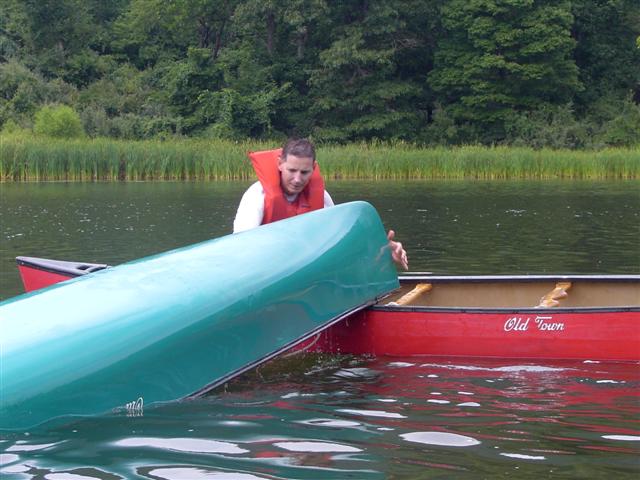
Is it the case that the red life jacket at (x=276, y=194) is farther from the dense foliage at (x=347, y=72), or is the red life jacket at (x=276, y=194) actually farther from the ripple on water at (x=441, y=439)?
the dense foliage at (x=347, y=72)

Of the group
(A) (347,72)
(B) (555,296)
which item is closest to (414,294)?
(B) (555,296)

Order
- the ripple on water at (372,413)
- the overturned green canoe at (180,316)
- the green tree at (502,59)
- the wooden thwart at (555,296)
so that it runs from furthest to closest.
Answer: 1. the green tree at (502,59)
2. the wooden thwart at (555,296)
3. the ripple on water at (372,413)
4. the overturned green canoe at (180,316)

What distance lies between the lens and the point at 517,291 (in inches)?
311

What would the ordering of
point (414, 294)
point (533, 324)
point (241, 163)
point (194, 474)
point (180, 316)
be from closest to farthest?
point (194, 474) < point (180, 316) < point (533, 324) < point (414, 294) < point (241, 163)

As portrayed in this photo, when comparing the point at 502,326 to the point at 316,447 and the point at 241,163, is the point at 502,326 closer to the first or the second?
the point at 316,447

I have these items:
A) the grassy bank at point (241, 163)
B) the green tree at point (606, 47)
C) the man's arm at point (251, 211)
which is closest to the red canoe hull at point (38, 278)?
the man's arm at point (251, 211)

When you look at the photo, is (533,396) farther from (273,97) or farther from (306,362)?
(273,97)

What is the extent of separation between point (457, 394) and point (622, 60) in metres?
35.9

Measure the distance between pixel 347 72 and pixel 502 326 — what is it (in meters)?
32.3

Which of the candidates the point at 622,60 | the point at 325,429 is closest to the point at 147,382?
the point at 325,429

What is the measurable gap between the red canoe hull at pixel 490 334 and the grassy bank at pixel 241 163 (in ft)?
63.9

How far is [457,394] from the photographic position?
5832 mm

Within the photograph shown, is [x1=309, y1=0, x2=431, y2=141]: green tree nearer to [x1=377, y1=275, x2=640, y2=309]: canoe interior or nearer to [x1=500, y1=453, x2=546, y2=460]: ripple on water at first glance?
[x1=377, y1=275, x2=640, y2=309]: canoe interior

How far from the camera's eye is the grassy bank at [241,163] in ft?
83.6
